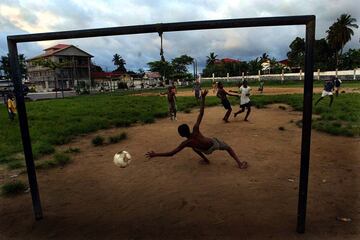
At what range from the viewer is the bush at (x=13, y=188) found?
19.5ft

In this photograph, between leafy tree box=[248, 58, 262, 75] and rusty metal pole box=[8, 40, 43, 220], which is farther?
leafy tree box=[248, 58, 262, 75]

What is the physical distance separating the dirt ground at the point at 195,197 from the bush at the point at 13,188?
0.20m

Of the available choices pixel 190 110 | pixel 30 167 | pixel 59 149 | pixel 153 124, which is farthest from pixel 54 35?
pixel 190 110

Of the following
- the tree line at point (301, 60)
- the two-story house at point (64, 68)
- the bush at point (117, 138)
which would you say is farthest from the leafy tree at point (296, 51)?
the bush at point (117, 138)

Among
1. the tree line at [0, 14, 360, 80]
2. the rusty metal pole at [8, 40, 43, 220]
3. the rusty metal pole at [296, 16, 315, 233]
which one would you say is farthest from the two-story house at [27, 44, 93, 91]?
the rusty metal pole at [296, 16, 315, 233]

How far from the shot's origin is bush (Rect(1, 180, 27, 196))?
19.5ft

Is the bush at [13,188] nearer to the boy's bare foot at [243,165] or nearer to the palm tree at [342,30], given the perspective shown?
the boy's bare foot at [243,165]

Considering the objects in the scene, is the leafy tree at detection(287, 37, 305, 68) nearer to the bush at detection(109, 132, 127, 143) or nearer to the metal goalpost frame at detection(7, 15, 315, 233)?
the bush at detection(109, 132, 127, 143)

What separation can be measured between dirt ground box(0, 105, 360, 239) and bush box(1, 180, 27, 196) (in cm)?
20

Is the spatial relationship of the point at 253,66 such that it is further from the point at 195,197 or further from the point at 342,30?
the point at 195,197

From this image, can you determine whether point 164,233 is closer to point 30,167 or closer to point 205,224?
point 205,224

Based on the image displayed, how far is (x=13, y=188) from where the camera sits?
602 centimetres

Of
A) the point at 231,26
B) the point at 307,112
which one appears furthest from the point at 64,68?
the point at 307,112

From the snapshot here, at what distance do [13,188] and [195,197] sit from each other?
312cm
